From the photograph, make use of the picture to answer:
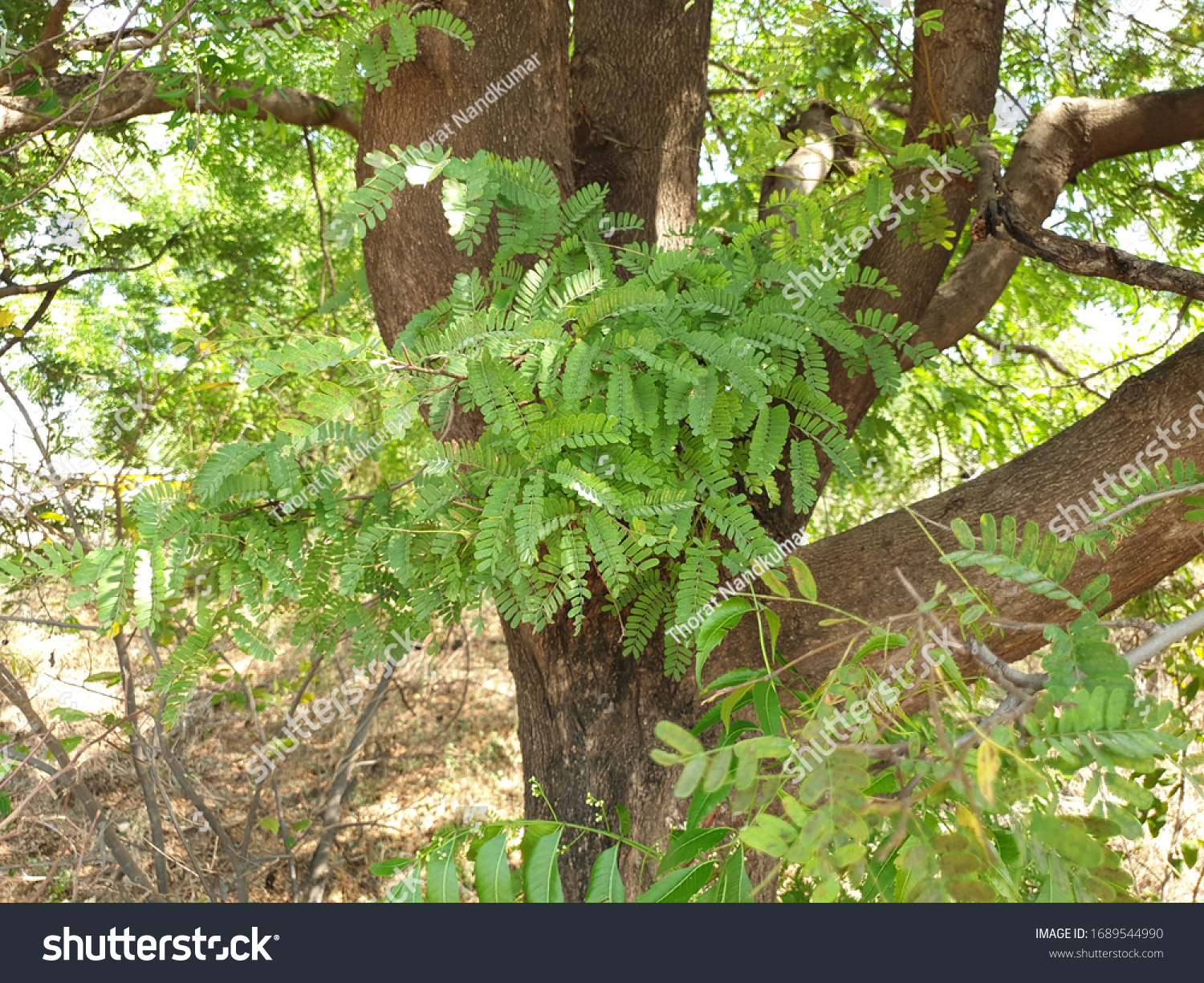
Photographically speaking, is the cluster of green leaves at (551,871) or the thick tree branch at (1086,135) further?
the thick tree branch at (1086,135)

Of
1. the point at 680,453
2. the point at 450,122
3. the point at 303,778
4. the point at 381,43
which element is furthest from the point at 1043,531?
the point at 303,778

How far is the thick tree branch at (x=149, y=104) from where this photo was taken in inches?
118

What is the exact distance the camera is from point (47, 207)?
415cm

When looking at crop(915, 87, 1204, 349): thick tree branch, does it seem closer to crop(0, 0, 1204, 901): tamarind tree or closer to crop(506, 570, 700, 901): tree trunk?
crop(0, 0, 1204, 901): tamarind tree

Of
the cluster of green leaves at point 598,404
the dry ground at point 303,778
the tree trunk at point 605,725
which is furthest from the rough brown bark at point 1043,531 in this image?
the dry ground at point 303,778

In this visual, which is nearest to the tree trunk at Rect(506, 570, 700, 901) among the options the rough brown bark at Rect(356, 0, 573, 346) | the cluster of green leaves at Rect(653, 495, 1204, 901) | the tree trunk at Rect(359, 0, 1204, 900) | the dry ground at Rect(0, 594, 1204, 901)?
the tree trunk at Rect(359, 0, 1204, 900)

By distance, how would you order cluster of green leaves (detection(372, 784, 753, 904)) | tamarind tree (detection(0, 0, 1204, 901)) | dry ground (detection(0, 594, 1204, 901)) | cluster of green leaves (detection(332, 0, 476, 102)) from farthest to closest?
dry ground (detection(0, 594, 1204, 901))
cluster of green leaves (detection(332, 0, 476, 102))
cluster of green leaves (detection(372, 784, 753, 904))
tamarind tree (detection(0, 0, 1204, 901))

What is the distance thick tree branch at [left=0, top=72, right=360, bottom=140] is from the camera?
3002mm

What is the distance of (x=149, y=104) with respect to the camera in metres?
3.38

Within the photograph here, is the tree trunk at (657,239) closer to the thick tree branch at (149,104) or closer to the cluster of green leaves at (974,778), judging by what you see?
the thick tree branch at (149,104)

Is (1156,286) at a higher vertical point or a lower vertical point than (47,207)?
lower

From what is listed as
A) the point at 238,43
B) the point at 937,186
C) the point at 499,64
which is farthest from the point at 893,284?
the point at 238,43
